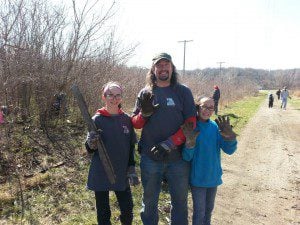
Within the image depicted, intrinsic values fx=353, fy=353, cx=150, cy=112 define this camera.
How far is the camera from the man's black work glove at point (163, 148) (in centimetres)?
321

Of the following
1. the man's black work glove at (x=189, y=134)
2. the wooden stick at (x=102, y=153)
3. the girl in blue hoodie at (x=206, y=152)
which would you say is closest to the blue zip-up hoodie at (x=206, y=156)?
the girl in blue hoodie at (x=206, y=152)

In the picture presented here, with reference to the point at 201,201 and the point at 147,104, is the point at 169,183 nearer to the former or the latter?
the point at 201,201

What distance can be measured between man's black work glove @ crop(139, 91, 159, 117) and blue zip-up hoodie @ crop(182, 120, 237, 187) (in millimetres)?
534

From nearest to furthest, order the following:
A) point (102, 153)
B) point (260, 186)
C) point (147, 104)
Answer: point (147, 104) < point (102, 153) < point (260, 186)

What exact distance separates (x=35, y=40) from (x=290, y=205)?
5.77 metres

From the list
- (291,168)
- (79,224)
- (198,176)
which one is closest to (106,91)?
(198,176)

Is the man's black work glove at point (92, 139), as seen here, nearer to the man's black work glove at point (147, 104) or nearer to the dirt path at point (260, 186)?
the man's black work glove at point (147, 104)

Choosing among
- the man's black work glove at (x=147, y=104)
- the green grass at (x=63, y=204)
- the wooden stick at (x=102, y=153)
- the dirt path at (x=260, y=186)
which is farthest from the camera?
the dirt path at (x=260, y=186)

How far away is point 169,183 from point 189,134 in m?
0.58

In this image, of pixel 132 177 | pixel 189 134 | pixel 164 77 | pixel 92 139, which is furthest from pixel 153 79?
pixel 132 177

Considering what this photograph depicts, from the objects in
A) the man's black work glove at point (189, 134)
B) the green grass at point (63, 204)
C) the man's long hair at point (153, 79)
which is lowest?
the green grass at point (63, 204)

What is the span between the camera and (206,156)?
348cm

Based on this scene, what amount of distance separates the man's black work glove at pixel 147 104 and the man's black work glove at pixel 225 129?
72 centimetres

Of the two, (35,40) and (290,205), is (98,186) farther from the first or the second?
(35,40)
